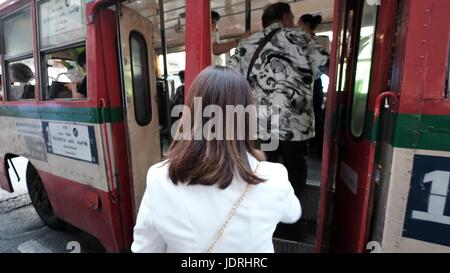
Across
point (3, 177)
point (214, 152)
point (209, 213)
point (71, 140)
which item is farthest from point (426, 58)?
point (3, 177)

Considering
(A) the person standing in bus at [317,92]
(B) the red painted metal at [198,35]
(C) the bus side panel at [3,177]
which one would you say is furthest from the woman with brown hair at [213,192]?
(C) the bus side panel at [3,177]

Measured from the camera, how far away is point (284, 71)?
2346 mm

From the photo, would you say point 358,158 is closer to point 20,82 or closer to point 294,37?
point 294,37

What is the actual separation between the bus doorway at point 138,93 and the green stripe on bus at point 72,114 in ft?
0.36

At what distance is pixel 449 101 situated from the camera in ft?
4.29

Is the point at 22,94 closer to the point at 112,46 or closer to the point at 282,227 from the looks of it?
the point at 112,46

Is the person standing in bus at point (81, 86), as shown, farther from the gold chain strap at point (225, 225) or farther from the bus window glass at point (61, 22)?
the gold chain strap at point (225, 225)

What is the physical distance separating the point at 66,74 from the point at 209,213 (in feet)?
8.03

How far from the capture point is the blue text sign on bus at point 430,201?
52.8 inches

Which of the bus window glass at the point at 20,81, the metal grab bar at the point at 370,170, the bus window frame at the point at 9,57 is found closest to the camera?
the metal grab bar at the point at 370,170

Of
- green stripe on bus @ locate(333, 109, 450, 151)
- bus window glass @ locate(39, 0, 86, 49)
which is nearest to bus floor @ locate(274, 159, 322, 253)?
green stripe on bus @ locate(333, 109, 450, 151)

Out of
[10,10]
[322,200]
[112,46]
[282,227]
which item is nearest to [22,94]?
[10,10]

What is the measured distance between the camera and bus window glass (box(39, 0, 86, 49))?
250cm

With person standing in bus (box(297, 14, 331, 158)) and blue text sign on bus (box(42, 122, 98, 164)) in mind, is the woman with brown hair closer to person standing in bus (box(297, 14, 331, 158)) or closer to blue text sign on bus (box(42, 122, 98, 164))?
blue text sign on bus (box(42, 122, 98, 164))
